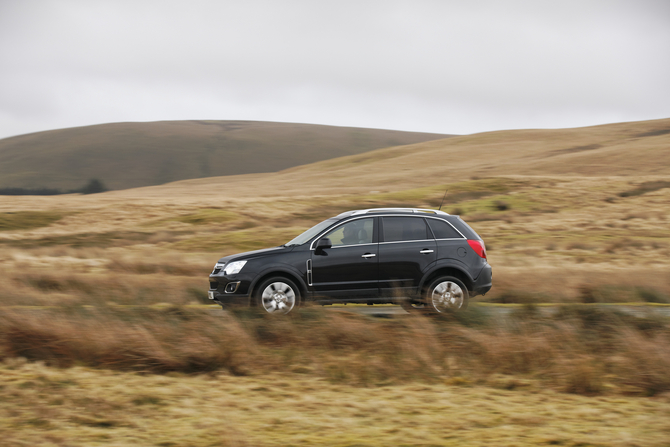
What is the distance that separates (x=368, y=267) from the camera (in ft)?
31.3

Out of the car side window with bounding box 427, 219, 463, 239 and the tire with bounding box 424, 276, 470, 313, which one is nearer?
the tire with bounding box 424, 276, 470, 313

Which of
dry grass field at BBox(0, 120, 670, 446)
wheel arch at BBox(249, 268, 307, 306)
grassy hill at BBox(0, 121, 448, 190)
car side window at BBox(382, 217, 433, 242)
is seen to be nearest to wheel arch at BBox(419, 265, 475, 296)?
car side window at BBox(382, 217, 433, 242)

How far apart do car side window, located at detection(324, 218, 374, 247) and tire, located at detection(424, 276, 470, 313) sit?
1.19 metres

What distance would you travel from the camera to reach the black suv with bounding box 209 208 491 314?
9289mm

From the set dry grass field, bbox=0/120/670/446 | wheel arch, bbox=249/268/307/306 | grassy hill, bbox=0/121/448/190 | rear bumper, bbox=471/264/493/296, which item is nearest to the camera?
A: dry grass field, bbox=0/120/670/446

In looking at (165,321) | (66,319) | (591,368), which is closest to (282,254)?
(165,321)

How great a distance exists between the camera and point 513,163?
51.7 metres

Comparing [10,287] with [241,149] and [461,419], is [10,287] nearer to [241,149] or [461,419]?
[461,419]

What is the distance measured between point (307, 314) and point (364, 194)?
29.0 meters

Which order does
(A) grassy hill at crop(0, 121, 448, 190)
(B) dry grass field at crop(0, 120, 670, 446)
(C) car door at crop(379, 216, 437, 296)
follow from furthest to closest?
(A) grassy hill at crop(0, 121, 448, 190) < (C) car door at crop(379, 216, 437, 296) < (B) dry grass field at crop(0, 120, 670, 446)

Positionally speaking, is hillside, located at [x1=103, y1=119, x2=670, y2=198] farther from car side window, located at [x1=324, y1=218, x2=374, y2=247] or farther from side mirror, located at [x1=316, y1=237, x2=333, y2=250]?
side mirror, located at [x1=316, y1=237, x2=333, y2=250]

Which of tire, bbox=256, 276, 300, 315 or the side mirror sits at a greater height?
the side mirror

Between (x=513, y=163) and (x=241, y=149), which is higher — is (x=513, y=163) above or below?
below

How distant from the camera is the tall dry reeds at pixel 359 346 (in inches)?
246
